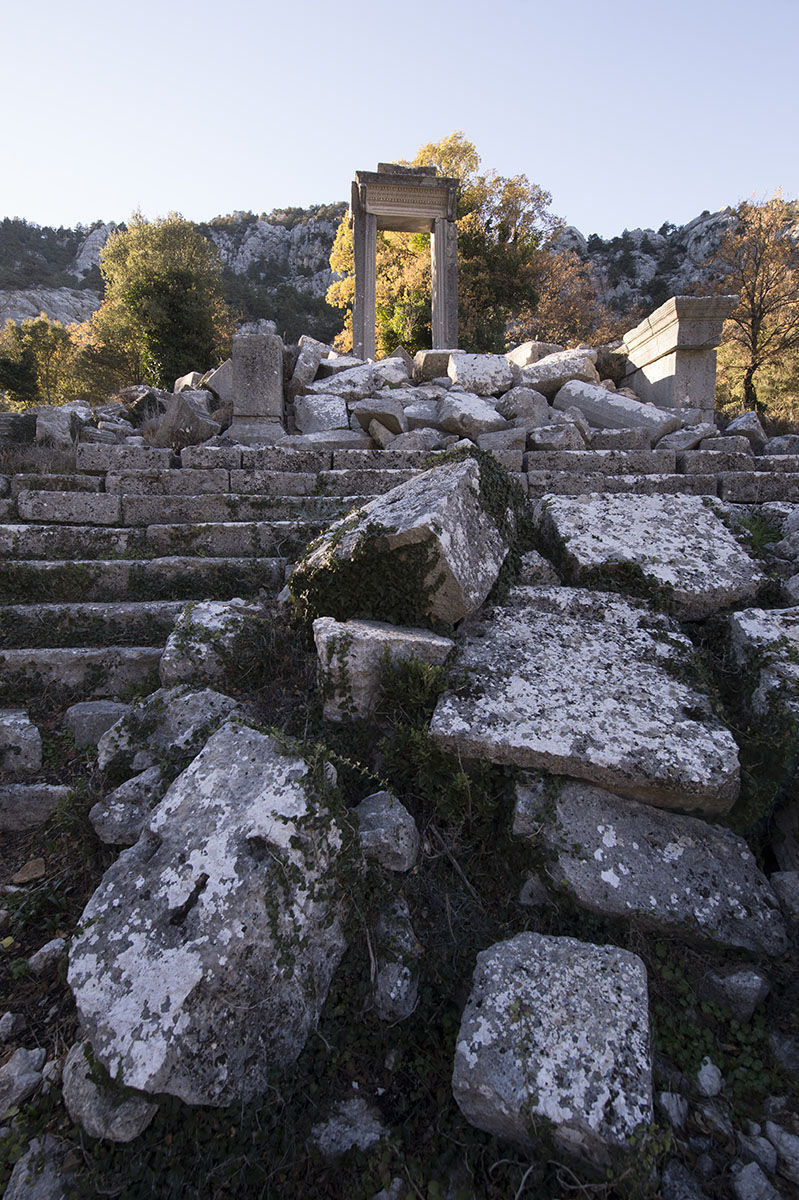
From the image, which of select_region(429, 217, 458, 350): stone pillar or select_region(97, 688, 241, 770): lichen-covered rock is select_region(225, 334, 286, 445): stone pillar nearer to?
select_region(429, 217, 458, 350): stone pillar

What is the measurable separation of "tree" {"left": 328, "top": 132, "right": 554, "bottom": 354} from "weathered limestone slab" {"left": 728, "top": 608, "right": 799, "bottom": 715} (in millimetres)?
14128

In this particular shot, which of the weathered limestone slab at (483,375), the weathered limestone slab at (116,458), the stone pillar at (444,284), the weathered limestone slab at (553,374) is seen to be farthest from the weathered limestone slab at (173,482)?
the stone pillar at (444,284)

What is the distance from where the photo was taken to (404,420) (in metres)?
7.83

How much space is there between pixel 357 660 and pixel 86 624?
214cm

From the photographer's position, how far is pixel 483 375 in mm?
8812

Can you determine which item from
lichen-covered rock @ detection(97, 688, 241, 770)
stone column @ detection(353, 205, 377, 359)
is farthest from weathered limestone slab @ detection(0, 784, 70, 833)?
stone column @ detection(353, 205, 377, 359)

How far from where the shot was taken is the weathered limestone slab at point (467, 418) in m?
7.57

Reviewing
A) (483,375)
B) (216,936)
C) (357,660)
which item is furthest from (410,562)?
(483,375)

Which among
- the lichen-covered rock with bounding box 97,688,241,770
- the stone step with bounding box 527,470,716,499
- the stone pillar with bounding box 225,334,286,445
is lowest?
the lichen-covered rock with bounding box 97,688,241,770

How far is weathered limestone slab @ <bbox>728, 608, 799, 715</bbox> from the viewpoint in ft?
8.81

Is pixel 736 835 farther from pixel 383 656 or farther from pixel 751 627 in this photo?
pixel 383 656

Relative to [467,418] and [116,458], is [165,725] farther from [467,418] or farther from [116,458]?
[467,418]

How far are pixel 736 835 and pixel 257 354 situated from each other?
8044 millimetres

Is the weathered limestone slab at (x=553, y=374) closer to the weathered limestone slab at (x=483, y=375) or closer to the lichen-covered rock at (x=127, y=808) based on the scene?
the weathered limestone slab at (x=483, y=375)
